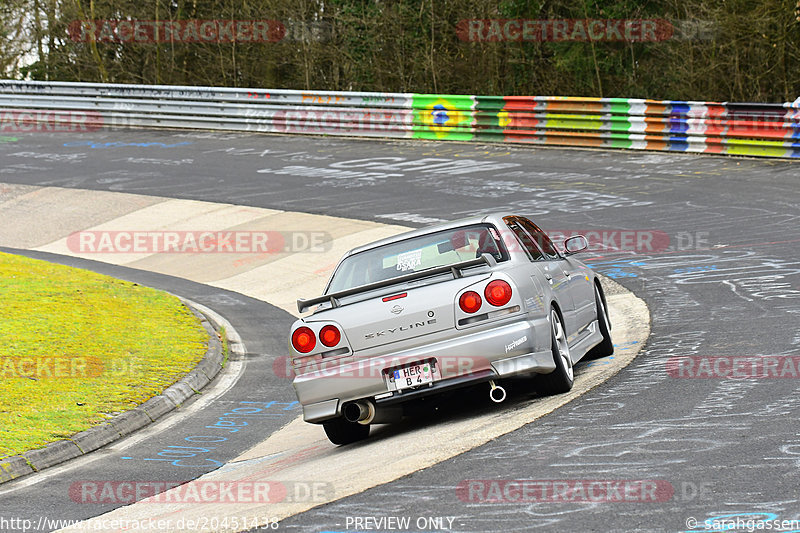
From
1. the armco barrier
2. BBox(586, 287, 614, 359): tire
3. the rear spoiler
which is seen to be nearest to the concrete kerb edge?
the rear spoiler

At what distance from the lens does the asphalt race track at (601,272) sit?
5.73 meters

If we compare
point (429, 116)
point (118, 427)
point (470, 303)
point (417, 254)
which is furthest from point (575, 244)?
point (429, 116)

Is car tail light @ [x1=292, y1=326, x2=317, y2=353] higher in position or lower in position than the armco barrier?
lower

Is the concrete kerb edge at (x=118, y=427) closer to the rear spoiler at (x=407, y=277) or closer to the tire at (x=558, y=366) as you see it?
the rear spoiler at (x=407, y=277)

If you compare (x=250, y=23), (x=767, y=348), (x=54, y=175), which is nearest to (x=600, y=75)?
(x=250, y=23)

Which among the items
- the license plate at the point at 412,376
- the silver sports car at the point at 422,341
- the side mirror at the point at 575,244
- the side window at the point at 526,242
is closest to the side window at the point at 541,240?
the side mirror at the point at 575,244

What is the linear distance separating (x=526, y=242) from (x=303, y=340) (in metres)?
2.11

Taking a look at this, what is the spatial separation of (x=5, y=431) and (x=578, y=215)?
1120 centimetres

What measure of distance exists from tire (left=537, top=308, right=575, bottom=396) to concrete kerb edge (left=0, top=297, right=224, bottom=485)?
12.2ft

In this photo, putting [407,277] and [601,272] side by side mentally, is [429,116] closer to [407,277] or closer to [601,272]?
[601,272]

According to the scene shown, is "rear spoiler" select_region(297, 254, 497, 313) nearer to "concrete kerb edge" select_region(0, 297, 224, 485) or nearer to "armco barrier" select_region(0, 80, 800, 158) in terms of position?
"concrete kerb edge" select_region(0, 297, 224, 485)

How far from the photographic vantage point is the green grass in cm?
955

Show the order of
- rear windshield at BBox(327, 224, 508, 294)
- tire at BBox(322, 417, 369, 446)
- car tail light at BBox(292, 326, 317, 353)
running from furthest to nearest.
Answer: rear windshield at BBox(327, 224, 508, 294) < tire at BBox(322, 417, 369, 446) < car tail light at BBox(292, 326, 317, 353)

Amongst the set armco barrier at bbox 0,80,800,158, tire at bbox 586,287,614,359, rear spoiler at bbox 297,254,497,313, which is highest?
armco barrier at bbox 0,80,800,158
